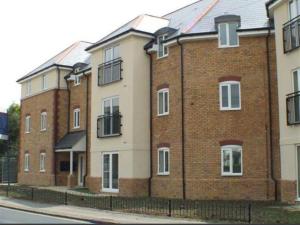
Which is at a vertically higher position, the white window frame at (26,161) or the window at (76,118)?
the window at (76,118)

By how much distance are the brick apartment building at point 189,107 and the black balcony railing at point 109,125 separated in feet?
0.19

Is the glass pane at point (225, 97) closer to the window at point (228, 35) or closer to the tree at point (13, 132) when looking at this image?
the window at point (228, 35)

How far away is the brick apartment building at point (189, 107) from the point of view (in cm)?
2195

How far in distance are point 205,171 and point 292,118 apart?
4960 mm

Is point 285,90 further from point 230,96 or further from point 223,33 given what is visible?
point 223,33

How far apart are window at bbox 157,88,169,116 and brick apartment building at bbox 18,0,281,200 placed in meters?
0.05

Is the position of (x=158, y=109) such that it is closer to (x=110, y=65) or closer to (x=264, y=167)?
(x=110, y=65)

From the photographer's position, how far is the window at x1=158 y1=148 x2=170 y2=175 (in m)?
24.1

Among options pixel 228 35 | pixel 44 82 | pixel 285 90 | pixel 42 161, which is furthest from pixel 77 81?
pixel 285 90

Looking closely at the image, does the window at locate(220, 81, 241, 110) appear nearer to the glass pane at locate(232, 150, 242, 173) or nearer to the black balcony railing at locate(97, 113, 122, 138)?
the glass pane at locate(232, 150, 242, 173)

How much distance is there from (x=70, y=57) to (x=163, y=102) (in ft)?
44.1

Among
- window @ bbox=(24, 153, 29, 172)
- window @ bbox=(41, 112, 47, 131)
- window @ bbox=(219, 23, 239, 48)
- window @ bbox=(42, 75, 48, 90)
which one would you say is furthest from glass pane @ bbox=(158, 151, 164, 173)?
window @ bbox=(24, 153, 29, 172)

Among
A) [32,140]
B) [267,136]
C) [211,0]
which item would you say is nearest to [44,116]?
[32,140]

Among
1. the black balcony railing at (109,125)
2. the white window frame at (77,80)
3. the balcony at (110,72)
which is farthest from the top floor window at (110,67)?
the white window frame at (77,80)
